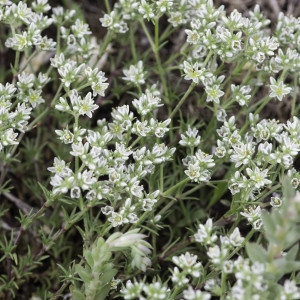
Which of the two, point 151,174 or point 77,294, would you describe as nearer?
point 77,294

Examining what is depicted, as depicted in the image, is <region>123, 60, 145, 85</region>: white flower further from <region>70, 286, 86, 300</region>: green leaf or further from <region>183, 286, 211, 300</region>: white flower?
<region>183, 286, 211, 300</region>: white flower

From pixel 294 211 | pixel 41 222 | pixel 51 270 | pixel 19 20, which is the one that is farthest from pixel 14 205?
pixel 294 211

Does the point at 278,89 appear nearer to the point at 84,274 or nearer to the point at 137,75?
the point at 137,75

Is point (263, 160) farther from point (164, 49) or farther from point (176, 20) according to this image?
point (164, 49)

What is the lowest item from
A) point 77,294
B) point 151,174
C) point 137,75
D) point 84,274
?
point 77,294

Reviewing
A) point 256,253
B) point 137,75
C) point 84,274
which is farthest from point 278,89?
point 84,274

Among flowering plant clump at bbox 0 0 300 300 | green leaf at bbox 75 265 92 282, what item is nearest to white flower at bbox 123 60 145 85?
flowering plant clump at bbox 0 0 300 300

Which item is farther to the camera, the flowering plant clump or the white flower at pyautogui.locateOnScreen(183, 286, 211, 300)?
the flowering plant clump

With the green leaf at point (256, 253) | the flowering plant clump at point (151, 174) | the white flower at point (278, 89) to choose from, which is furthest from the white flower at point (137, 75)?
the green leaf at point (256, 253)
